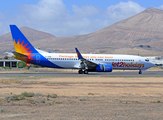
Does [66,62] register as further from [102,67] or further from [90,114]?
[90,114]

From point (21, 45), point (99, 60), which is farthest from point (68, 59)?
point (21, 45)

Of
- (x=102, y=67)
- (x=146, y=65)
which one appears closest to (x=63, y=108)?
(x=102, y=67)

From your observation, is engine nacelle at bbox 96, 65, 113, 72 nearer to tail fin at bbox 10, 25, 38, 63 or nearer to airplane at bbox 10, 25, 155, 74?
airplane at bbox 10, 25, 155, 74

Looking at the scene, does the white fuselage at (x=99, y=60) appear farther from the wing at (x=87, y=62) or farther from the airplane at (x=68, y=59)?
the wing at (x=87, y=62)

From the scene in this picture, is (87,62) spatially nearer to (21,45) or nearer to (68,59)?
(68,59)

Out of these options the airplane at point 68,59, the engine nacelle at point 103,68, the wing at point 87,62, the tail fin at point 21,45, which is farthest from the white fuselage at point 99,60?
the tail fin at point 21,45

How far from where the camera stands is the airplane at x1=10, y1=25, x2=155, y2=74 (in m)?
41.4

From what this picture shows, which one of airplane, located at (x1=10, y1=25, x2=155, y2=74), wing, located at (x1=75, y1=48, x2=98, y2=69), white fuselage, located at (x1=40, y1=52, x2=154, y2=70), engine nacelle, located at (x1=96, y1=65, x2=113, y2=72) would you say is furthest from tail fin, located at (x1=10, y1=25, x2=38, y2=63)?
engine nacelle, located at (x1=96, y1=65, x2=113, y2=72)

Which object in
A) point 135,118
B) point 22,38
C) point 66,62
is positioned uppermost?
point 22,38

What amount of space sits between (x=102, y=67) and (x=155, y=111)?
28.5 m

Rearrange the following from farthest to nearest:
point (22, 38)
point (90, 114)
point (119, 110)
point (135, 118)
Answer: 1. point (22, 38)
2. point (119, 110)
3. point (90, 114)
4. point (135, 118)

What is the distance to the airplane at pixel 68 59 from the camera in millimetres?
41438

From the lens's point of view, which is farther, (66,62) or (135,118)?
(66,62)

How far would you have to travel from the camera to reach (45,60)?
138ft
